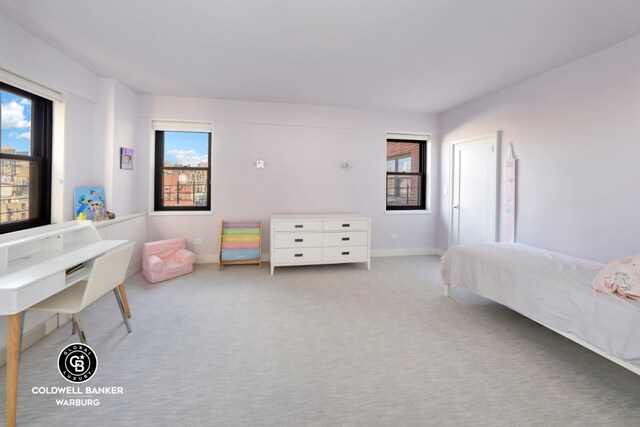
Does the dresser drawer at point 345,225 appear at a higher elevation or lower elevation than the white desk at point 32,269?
higher

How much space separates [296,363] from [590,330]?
197 centimetres

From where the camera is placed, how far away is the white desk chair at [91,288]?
6.47ft

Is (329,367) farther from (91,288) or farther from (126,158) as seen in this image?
(126,158)

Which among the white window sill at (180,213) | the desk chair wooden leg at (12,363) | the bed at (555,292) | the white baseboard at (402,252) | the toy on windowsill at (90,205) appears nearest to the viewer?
the desk chair wooden leg at (12,363)

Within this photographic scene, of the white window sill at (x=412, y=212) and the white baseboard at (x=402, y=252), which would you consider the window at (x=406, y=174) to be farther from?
the white baseboard at (x=402, y=252)

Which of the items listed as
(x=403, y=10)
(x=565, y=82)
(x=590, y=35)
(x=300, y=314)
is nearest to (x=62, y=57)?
(x=403, y=10)

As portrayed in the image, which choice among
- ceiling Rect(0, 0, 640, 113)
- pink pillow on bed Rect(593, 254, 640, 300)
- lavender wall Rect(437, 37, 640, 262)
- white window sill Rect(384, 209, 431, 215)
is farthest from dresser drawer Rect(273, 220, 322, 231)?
pink pillow on bed Rect(593, 254, 640, 300)

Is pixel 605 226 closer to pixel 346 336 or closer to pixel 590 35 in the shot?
pixel 590 35

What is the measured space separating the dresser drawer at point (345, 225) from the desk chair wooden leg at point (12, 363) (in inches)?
132

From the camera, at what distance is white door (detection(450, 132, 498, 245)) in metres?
4.27

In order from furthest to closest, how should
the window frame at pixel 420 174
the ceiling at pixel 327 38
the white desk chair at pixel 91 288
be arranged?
the window frame at pixel 420 174 → the ceiling at pixel 327 38 → the white desk chair at pixel 91 288

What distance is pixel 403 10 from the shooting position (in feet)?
7.51

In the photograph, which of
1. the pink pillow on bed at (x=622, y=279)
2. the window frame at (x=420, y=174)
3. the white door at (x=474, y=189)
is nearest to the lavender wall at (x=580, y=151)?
the white door at (x=474, y=189)

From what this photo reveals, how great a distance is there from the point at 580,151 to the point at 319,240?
3195 millimetres
